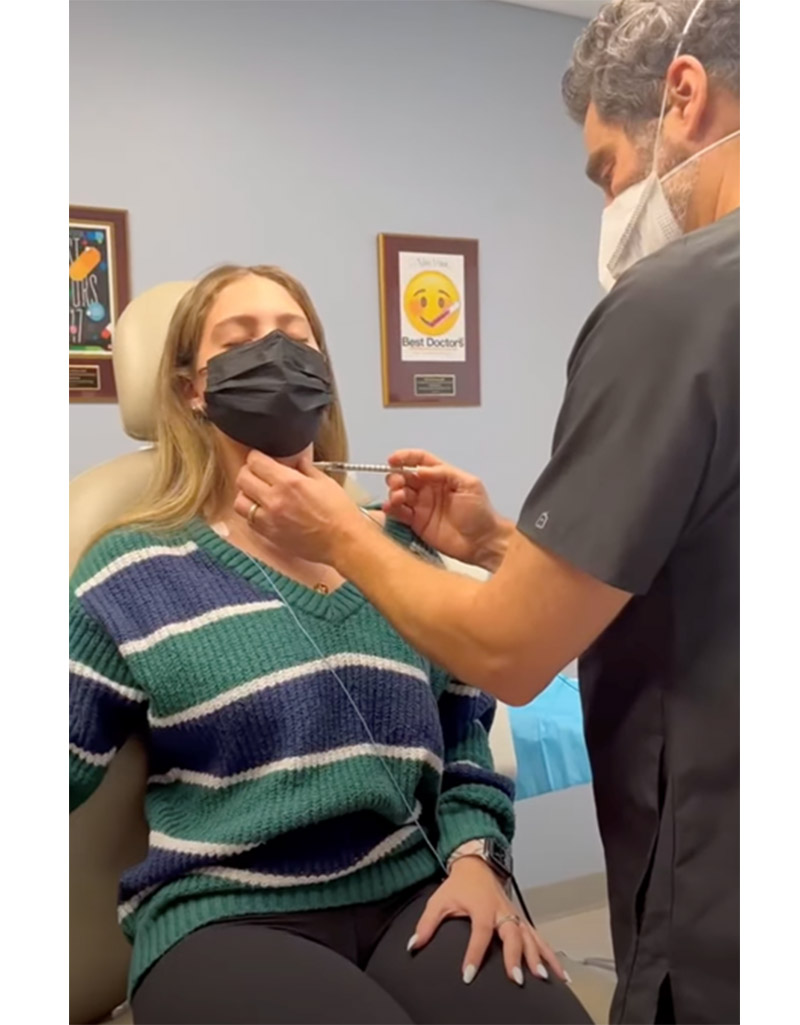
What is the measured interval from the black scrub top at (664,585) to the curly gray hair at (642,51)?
0.44 ft

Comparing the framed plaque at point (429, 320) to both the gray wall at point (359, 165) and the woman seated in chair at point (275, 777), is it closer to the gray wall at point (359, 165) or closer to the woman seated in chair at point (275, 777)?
the gray wall at point (359, 165)

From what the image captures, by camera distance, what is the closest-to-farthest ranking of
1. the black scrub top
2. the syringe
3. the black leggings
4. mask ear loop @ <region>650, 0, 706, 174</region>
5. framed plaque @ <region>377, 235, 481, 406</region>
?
the black scrub top → mask ear loop @ <region>650, 0, 706, 174</region> → the black leggings → the syringe → framed plaque @ <region>377, 235, 481, 406</region>

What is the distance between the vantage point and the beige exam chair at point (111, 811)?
129 cm

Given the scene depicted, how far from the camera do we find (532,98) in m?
2.45

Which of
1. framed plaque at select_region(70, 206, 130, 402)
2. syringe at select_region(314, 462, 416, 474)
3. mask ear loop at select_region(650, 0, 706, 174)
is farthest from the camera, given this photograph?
framed plaque at select_region(70, 206, 130, 402)

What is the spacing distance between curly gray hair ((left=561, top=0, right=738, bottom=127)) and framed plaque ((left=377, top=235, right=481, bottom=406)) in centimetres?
139

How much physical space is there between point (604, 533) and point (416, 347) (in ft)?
5.41

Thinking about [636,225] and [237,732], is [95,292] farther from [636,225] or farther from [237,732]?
[636,225]

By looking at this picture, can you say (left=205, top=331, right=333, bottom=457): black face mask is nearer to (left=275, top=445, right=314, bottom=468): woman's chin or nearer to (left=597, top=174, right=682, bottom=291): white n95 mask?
(left=275, top=445, right=314, bottom=468): woman's chin

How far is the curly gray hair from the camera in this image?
0.79 metres

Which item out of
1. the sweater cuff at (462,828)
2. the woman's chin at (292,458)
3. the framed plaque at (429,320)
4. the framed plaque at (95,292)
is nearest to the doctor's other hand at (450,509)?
the woman's chin at (292,458)

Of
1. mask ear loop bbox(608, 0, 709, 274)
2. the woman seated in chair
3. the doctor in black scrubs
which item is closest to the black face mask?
the woman seated in chair

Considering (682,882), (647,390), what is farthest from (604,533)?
(682,882)

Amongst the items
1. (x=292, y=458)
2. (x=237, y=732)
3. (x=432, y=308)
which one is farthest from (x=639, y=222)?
(x=432, y=308)
